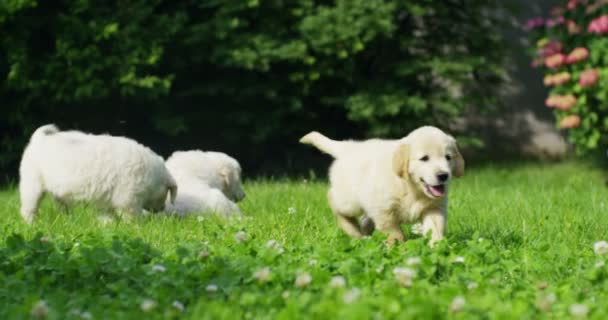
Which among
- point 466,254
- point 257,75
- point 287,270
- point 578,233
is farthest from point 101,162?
point 257,75

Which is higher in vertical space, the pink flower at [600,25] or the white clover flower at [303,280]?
the pink flower at [600,25]

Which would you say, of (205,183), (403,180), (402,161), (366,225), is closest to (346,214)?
(366,225)

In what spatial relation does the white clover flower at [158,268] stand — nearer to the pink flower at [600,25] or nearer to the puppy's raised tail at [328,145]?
the puppy's raised tail at [328,145]

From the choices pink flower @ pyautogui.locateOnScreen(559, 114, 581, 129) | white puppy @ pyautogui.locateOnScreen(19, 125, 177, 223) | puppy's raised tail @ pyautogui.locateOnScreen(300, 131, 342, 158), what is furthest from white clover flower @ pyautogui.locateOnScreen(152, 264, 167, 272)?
pink flower @ pyautogui.locateOnScreen(559, 114, 581, 129)

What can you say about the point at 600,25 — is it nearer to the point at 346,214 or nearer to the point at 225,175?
the point at 225,175

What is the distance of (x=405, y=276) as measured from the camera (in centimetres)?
378

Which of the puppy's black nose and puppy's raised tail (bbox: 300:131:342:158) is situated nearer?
the puppy's black nose

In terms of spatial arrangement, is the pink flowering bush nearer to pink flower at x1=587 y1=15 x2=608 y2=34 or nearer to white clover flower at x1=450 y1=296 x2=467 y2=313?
pink flower at x1=587 y1=15 x2=608 y2=34

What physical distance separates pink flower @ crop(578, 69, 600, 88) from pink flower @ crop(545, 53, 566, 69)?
0.36 m

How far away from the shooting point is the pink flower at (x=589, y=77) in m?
10.0

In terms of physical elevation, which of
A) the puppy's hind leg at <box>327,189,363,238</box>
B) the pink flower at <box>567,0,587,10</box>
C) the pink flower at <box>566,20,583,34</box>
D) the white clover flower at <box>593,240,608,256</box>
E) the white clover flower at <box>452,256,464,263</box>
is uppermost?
the pink flower at <box>567,0,587,10</box>

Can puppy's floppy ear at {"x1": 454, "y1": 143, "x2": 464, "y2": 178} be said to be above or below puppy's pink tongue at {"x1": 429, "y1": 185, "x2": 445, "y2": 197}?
above

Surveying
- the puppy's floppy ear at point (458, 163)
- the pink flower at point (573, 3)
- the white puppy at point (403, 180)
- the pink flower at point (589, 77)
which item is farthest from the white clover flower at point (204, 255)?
the pink flower at point (573, 3)

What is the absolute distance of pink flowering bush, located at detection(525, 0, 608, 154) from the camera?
10.2 meters
